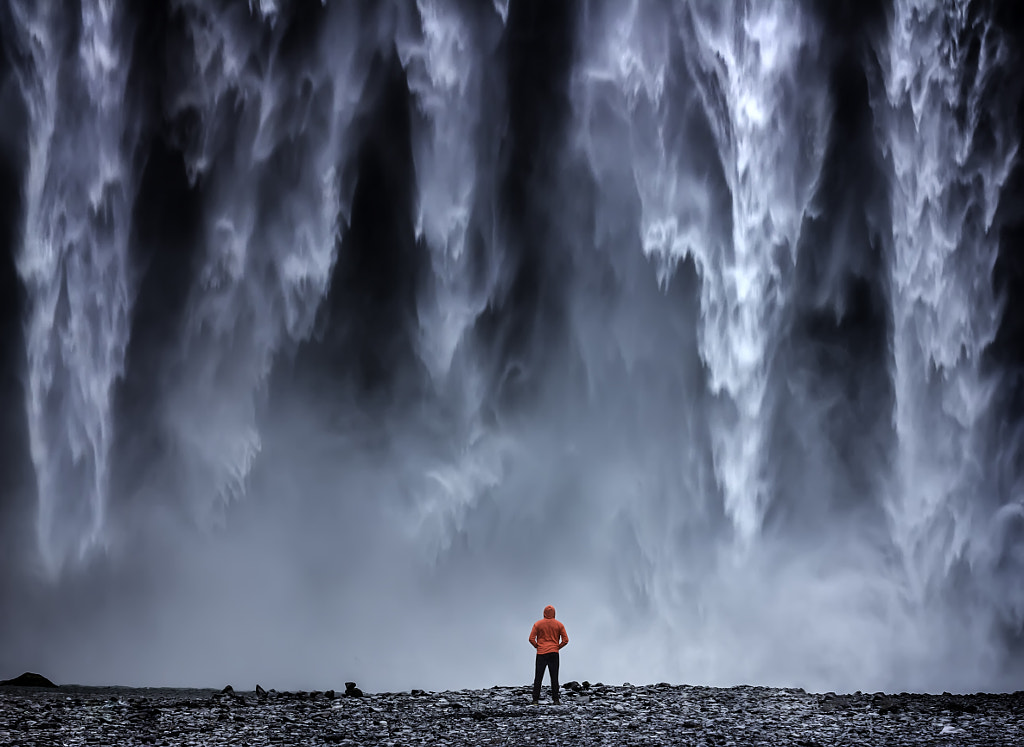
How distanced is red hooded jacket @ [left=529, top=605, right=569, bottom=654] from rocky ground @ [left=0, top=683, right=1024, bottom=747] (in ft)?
5.05

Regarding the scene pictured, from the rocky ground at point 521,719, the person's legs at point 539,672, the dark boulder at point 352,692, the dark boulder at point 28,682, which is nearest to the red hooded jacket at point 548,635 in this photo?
the person's legs at point 539,672

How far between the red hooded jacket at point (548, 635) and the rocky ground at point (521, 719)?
154 cm

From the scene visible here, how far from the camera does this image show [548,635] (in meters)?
21.0

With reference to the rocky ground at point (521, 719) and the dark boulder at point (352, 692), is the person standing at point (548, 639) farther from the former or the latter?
the dark boulder at point (352, 692)

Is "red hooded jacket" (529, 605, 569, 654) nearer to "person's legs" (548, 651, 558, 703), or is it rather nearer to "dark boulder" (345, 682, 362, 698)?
"person's legs" (548, 651, 558, 703)

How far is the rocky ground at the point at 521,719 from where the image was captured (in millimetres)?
18234

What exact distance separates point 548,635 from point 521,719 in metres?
2.00

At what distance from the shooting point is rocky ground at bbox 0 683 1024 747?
718 inches

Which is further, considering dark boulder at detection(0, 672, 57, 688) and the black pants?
dark boulder at detection(0, 672, 57, 688)

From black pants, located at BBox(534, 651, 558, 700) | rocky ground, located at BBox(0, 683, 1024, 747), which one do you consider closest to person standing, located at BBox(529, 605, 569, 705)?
black pants, located at BBox(534, 651, 558, 700)

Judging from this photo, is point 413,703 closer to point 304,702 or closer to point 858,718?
point 304,702

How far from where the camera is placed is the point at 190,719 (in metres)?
20.2

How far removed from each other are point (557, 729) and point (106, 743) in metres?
9.38

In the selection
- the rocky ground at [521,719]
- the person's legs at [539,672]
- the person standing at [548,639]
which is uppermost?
the person standing at [548,639]
